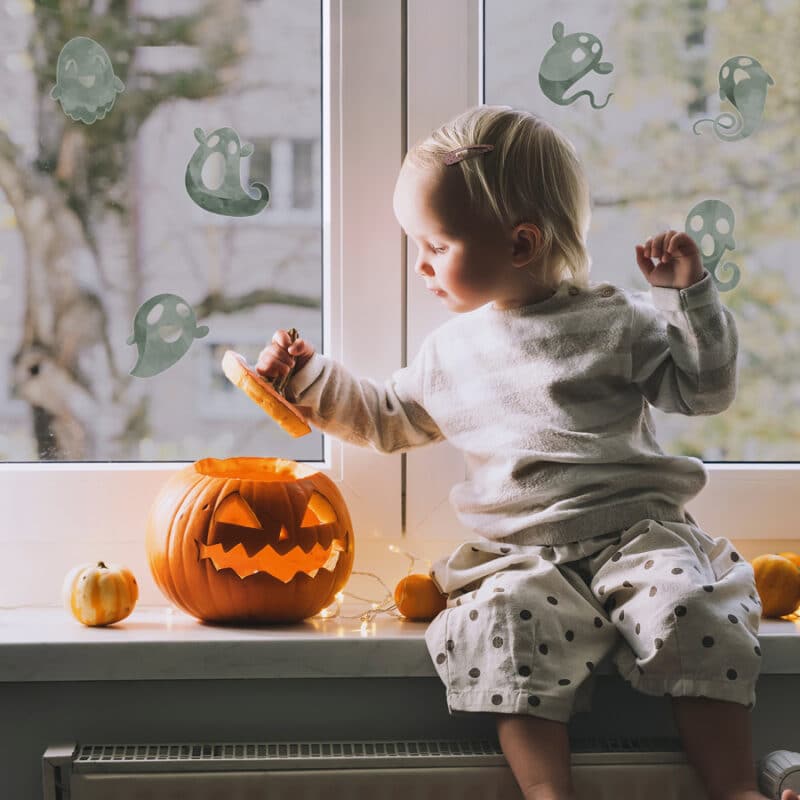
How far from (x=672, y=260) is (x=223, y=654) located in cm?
69

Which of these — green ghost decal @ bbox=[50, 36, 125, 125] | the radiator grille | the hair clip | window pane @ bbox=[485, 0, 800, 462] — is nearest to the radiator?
the radiator grille

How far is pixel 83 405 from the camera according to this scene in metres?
1.49

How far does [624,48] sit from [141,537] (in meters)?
0.97

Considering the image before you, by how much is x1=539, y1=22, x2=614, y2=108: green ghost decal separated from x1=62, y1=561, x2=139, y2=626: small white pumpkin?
0.88 m

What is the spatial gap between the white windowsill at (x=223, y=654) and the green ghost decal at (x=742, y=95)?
716mm

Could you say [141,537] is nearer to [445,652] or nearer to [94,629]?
[94,629]

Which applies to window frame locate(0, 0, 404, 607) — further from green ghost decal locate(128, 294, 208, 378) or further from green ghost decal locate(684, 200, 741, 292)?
green ghost decal locate(684, 200, 741, 292)

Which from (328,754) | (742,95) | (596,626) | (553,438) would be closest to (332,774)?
(328,754)

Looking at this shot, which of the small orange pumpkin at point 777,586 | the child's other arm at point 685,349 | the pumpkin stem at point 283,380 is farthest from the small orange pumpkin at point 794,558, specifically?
the pumpkin stem at point 283,380

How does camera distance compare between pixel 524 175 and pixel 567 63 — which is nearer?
pixel 524 175

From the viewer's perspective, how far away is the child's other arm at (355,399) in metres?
1.38

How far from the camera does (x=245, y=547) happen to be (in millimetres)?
1267

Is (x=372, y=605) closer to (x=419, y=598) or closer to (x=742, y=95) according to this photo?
(x=419, y=598)

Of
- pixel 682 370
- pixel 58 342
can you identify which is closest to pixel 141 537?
pixel 58 342
